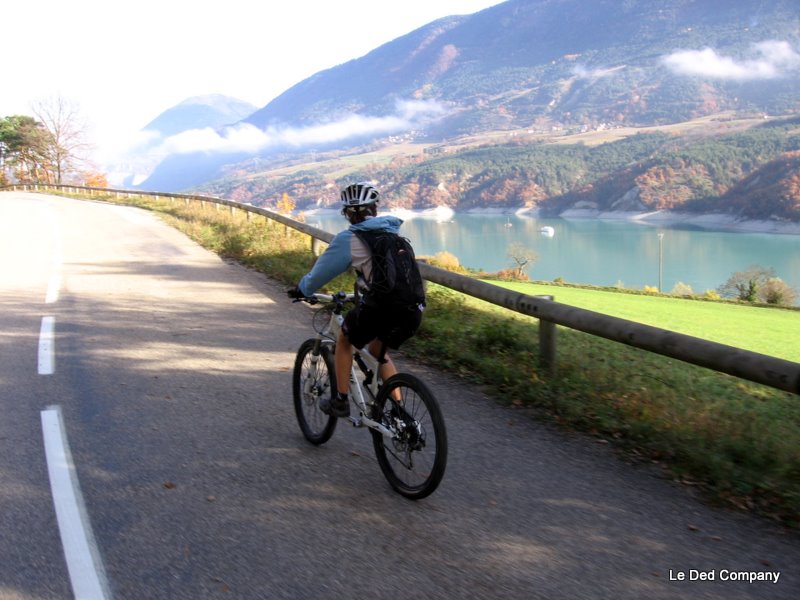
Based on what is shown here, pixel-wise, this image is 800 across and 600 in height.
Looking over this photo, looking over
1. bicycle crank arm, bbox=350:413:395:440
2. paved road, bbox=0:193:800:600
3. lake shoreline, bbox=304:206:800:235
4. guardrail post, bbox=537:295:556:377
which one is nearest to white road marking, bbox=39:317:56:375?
paved road, bbox=0:193:800:600

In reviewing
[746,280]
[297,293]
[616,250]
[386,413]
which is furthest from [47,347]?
[616,250]

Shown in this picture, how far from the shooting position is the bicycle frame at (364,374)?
4242 millimetres

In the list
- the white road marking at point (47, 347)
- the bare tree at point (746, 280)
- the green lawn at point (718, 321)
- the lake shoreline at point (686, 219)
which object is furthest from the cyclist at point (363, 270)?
the lake shoreline at point (686, 219)

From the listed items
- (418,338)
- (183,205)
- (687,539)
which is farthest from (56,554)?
(183,205)

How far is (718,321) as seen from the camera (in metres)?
30.8

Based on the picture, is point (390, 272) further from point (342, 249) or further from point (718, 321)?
point (718, 321)

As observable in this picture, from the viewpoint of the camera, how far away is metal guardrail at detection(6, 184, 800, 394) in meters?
4.07

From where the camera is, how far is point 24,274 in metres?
12.5

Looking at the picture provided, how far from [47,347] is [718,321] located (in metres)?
29.4

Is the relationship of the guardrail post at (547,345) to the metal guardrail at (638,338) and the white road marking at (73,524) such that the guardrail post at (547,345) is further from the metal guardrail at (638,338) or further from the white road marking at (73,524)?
the white road marking at (73,524)

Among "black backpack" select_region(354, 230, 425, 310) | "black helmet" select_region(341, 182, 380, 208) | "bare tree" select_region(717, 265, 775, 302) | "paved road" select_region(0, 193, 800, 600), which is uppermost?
"black helmet" select_region(341, 182, 380, 208)

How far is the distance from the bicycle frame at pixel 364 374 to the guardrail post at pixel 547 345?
2.35 m

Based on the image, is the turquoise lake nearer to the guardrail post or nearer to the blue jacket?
the guardrail post

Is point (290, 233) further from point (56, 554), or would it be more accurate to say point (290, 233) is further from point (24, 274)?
point (56, 554)
